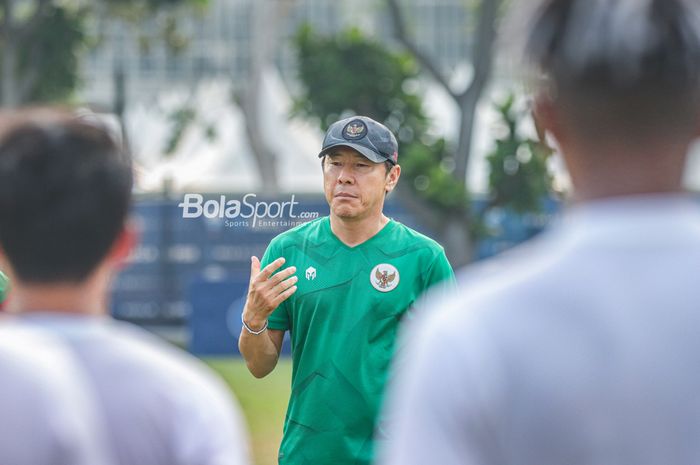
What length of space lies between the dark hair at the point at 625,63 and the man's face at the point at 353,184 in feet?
12.1

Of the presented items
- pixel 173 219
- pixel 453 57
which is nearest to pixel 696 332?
pixel 173 219

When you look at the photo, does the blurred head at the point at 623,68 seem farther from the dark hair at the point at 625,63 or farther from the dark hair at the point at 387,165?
the dark hair at the point at 387,165

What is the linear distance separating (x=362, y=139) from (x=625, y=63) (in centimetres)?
387

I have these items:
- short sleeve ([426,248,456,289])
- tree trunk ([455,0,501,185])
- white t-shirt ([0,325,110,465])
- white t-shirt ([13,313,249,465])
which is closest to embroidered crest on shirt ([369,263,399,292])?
short sleeve ([426,248,456,289])

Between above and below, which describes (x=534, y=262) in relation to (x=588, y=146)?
below

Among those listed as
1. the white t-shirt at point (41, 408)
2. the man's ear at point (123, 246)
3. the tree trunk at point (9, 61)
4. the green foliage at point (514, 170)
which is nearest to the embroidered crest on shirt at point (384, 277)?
the man's ear at point (123, 246)

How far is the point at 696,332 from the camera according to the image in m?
2.04

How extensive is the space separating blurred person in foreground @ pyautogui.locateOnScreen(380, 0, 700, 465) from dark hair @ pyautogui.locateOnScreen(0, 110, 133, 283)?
1.97 ft

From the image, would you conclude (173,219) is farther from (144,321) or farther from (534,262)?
(534,262)

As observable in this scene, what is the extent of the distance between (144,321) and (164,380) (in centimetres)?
1988

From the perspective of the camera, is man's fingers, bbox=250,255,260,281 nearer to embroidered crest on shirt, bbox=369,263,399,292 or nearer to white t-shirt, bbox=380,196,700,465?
embroidered crest on shirt, bbox=369,263,399,292

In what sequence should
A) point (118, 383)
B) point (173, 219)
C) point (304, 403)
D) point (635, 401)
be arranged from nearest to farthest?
point (635, 401) < point (118, 383) < point (304, 403) < point (173, 219)

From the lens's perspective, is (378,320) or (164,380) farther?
(378,320)

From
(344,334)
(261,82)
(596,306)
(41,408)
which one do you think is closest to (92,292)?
(41,408)
